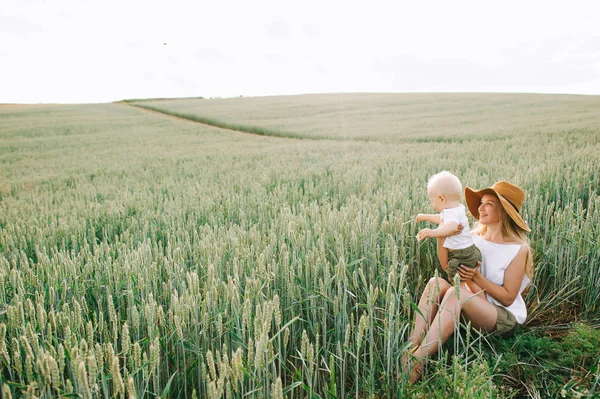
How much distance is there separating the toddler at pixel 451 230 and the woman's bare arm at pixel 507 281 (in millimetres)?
72

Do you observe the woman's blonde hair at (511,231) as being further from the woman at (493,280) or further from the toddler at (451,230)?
the toddler at (451,230)

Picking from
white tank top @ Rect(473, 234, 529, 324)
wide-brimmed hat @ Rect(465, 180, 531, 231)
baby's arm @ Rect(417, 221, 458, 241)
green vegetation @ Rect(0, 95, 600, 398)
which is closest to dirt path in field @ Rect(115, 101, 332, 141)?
green vegetation @ Rect(0, 95, 600, 398)

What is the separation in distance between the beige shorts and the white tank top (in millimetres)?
59

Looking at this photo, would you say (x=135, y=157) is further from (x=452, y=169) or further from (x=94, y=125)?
(x=94, y=125)

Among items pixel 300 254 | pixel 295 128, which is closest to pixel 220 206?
pixel 300 254

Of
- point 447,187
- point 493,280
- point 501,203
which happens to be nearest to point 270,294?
point 447,187

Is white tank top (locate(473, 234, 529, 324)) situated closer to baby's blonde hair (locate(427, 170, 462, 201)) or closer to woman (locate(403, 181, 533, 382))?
woman (locate(403, 181, 533, 382))

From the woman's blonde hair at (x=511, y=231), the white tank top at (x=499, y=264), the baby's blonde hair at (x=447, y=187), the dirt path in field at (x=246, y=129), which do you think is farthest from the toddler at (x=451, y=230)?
the dirt path in field at (x=246, y=129)

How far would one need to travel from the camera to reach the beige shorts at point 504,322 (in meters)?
2.05

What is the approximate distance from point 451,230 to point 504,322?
0.58 meters

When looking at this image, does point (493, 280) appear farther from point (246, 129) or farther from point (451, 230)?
point (246, 129)

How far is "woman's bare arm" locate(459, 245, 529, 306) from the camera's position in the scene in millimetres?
2141

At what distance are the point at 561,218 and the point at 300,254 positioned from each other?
1986 millimetres

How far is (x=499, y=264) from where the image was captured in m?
2.24
